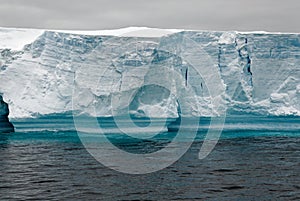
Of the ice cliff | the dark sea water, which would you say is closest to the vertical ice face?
the ice cliff

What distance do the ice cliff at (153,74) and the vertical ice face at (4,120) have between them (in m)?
2.16

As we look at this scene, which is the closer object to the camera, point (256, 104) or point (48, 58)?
point (48, 58)

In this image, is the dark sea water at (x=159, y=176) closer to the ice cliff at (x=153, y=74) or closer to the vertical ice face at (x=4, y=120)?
the ice cliff at (x=153, y=74)

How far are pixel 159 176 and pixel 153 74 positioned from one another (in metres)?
15.7

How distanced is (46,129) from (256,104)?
1382 cm

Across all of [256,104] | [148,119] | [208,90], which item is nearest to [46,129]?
[148,119]

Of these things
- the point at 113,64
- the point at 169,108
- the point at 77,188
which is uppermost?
the point at 113,64

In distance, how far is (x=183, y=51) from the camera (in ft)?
93.4

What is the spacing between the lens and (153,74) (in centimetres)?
2714

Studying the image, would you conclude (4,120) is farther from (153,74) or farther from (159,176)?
(159,176)

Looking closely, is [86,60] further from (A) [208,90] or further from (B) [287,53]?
(B) [287,53]

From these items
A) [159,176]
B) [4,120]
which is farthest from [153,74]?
[159,176]

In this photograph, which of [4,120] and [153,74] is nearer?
[153,74]

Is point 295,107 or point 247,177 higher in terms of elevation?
point 295,107
